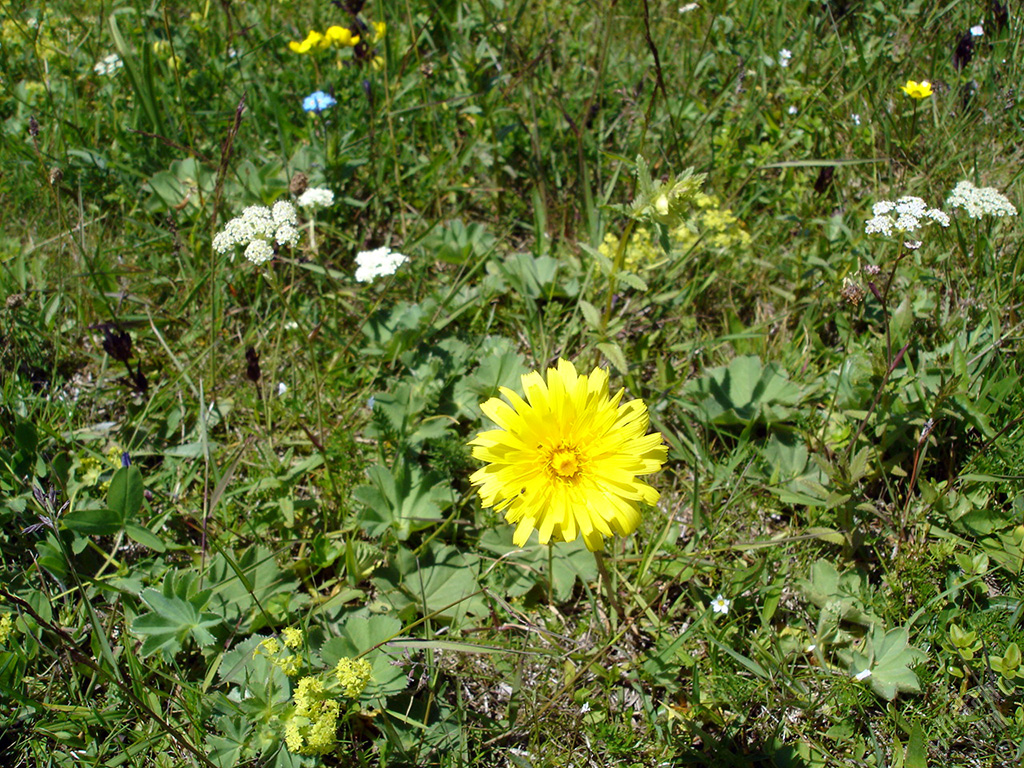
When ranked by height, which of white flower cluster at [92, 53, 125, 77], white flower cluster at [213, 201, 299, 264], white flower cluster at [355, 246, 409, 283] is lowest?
white flower cluster at [213, 201, 299, 264]

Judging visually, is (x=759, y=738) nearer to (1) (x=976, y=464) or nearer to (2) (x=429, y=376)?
(1) (x=976, y=464)

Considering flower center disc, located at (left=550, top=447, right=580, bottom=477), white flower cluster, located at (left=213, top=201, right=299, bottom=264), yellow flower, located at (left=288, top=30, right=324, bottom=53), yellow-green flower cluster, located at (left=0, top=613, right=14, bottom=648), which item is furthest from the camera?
yellow flower, located at (left=288, top=30, right=324, bottom=53)

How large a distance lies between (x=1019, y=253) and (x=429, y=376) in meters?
2.39

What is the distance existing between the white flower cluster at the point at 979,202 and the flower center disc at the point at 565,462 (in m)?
1.69

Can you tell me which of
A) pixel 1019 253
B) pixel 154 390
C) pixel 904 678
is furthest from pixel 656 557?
pixel 154 390

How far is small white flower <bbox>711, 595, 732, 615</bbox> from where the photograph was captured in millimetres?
2175

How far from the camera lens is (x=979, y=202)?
7.82 feet

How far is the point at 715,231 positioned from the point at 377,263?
155 centimetres

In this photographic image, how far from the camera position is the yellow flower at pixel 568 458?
1.75m

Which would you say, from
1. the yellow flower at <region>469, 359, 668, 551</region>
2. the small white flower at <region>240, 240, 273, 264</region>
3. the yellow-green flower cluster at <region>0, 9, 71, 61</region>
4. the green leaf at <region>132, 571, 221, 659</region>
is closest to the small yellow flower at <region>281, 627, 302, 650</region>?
the green leaf at <region>132, 571, 221, 659</region>

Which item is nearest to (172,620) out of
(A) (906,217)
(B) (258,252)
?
(B) (258,252)

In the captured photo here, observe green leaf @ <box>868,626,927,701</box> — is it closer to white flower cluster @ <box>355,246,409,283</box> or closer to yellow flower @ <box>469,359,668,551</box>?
yellow flower @ <box>469,359,668,551</box>

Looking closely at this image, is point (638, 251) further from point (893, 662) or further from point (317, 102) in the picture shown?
point (893, 662)

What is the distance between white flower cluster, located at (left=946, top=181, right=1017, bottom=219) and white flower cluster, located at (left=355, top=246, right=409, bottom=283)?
2.13 m
